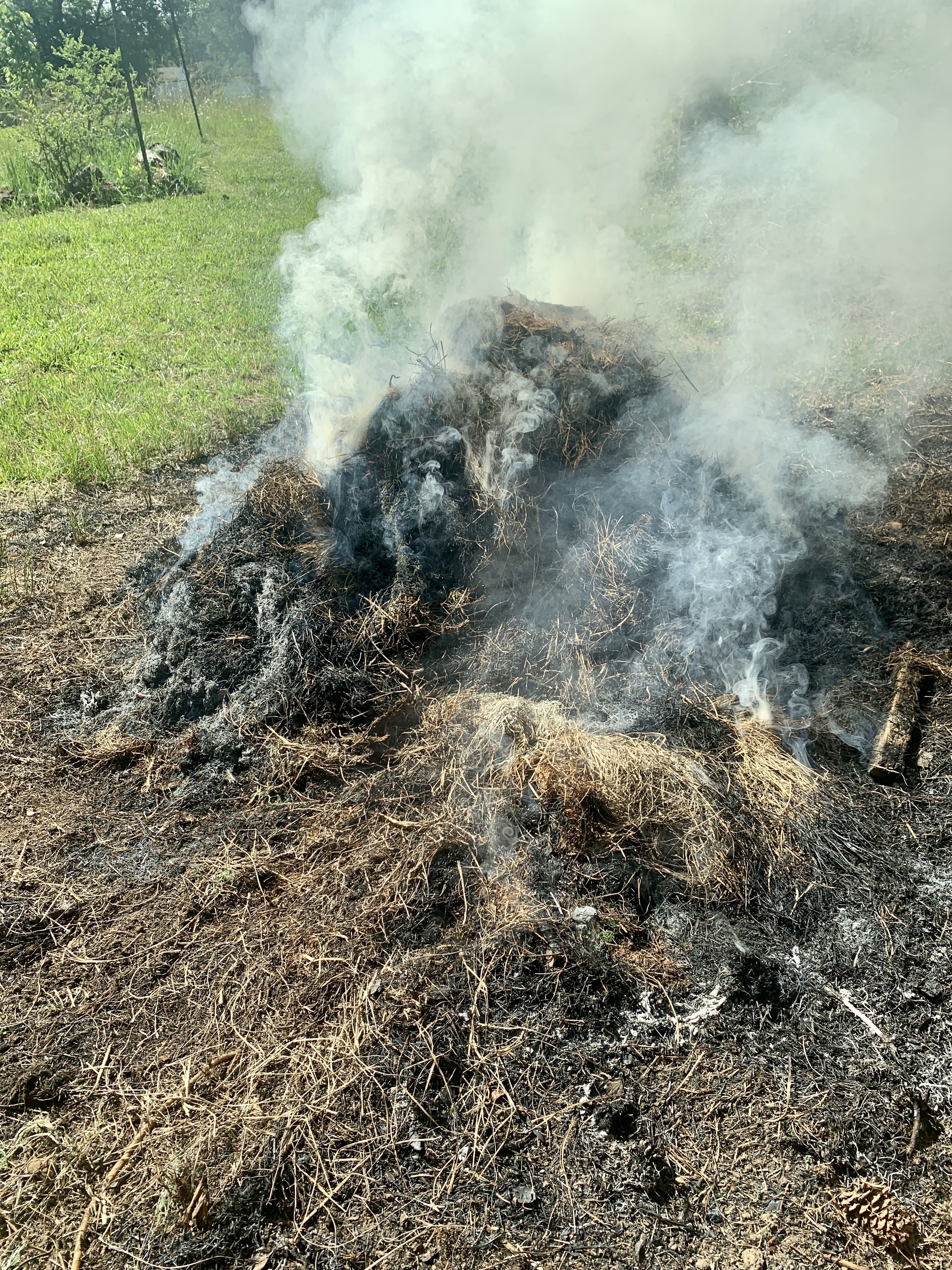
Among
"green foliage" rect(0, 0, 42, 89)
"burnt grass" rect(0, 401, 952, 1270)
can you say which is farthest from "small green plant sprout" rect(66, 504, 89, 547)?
"green foliage" rect(0, 0, 42, 89)

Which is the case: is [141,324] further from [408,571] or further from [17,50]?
[17,50]

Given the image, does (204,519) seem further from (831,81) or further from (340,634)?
(831,81)

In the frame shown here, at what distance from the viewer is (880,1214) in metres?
2.07

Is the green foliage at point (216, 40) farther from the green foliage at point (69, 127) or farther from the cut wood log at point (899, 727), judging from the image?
the cut wood log at point (899, 727)

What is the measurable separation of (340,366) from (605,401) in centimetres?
191

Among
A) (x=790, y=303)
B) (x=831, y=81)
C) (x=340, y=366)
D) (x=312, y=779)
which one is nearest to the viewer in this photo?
(x=312, y=779)

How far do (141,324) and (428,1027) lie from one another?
9.02m

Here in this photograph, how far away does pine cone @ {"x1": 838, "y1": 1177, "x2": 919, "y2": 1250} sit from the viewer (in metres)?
2.02

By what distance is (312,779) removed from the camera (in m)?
3.47

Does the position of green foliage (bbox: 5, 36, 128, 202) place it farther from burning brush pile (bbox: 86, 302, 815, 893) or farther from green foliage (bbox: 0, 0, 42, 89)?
burning brush pile (bbox: 86, 302, 815, 893)

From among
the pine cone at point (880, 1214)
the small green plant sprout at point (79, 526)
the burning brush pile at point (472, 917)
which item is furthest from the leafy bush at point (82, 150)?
the pine cone at point (880, 1214)

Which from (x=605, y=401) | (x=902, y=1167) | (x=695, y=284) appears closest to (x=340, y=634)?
(x=605, y=401)

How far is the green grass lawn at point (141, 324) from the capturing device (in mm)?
6238

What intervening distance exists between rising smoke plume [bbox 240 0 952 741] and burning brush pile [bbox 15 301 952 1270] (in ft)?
1.37
